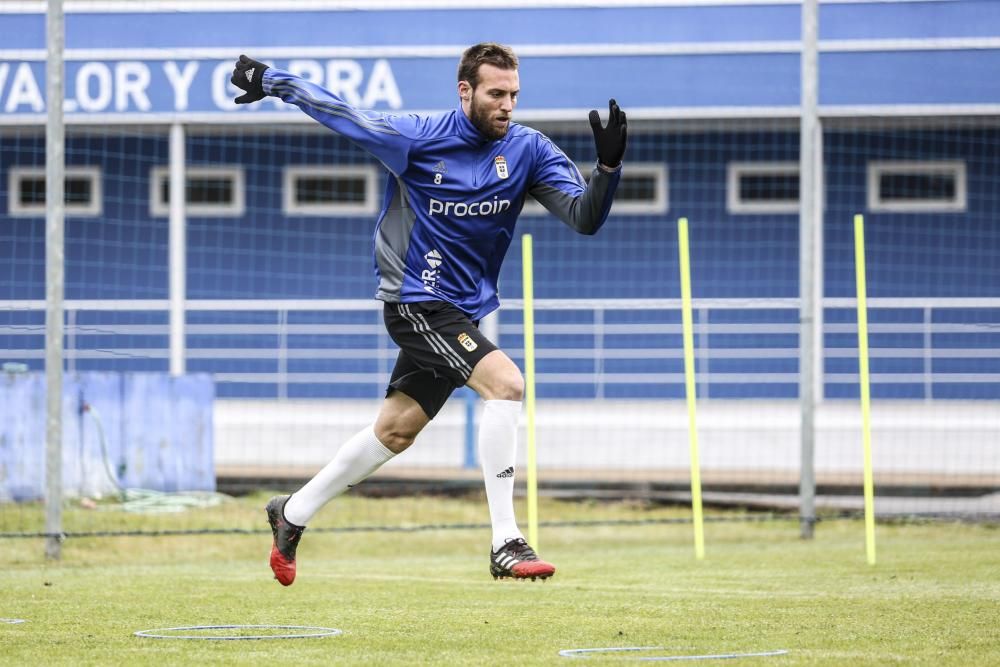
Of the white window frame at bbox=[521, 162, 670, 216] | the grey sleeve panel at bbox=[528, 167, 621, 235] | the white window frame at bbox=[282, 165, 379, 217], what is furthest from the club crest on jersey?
the white window frame at bbox=[282, 165, 379, 217]

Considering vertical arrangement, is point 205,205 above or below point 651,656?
above

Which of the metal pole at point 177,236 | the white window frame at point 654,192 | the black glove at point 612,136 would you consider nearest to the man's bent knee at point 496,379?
the black glove at point 612,136

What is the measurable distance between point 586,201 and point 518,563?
4.38 feet

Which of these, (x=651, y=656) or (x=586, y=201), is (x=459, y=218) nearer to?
(x=586, y=201)

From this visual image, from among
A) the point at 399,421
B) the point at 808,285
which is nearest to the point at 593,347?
the point at 808,285

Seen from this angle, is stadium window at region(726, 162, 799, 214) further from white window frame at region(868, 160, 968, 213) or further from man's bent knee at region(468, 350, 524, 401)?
man's bent knee at region(468, 350, 524, 401)

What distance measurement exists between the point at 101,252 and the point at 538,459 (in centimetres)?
659

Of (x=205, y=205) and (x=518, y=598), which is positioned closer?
(x=518, y=598)

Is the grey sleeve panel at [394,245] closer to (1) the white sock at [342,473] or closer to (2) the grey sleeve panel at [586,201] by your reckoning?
(2) the grey sleeve panel at [586,201]

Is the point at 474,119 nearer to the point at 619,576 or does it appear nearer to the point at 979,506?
the point at 619,576

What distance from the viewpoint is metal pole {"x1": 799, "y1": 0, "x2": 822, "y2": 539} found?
414 inches

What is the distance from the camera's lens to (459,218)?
6.04m

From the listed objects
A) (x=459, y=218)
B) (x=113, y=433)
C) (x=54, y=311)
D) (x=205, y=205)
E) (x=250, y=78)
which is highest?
(x=205, y=205)

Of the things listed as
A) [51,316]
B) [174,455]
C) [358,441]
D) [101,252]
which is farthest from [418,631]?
[101,252]
